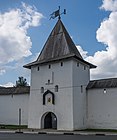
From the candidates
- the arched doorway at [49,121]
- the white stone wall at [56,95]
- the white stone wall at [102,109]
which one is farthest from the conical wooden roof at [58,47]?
the arched doorway at [49,121]

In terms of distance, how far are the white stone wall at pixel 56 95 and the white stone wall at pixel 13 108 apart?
3220mm

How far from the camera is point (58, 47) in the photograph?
30922mm

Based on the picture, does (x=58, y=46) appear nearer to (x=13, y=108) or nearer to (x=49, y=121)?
(x=49, y=121)

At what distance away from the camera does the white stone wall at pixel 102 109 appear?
27.9 metres

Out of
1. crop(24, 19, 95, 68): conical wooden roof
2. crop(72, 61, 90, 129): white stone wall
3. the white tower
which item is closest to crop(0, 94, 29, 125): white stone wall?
the white tower

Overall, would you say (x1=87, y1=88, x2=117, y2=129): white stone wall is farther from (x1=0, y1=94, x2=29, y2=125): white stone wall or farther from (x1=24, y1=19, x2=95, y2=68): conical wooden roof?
(x1=0, y1=94, x2=29, y2=125): white stone wall

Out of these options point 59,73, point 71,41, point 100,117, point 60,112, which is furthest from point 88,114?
point 71,41

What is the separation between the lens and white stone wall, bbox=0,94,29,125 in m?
33.5

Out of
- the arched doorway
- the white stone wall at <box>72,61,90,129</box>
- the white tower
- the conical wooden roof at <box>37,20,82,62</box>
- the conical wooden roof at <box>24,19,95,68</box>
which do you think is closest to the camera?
the white tower

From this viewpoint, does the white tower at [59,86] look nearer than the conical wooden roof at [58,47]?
Yes

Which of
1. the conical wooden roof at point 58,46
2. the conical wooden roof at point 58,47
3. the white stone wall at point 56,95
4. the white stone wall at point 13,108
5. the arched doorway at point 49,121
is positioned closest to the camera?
the white stone wall at point 56,95

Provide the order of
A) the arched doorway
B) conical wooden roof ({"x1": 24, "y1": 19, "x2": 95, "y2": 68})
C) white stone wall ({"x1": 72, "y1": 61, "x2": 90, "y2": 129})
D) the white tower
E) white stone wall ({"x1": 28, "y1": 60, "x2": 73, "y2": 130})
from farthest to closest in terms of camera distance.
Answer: conical wooden roof ({"x1": 24, "y1": 19, "x2": 95, "y2": 68}) → the arched doorway → white stone wall ({"x1": 72, "y1": 61, "x2": 90, "y2": 129}) → the white tower → white stone wall ({"x1": 28, "y1": 60, "x2": 73, "y2": 130})

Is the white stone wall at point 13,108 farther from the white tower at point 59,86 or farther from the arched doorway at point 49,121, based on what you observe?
the arched doorway at point 49,121

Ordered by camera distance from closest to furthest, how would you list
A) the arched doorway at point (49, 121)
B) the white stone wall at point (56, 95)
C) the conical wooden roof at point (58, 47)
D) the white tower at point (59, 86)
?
1. the white stone wall at point (56, 95)
2. the white tower at point (59, 86)
3. the arched doorway at point (49, 121)
4. the conical wooden roof at point (58, 47)
